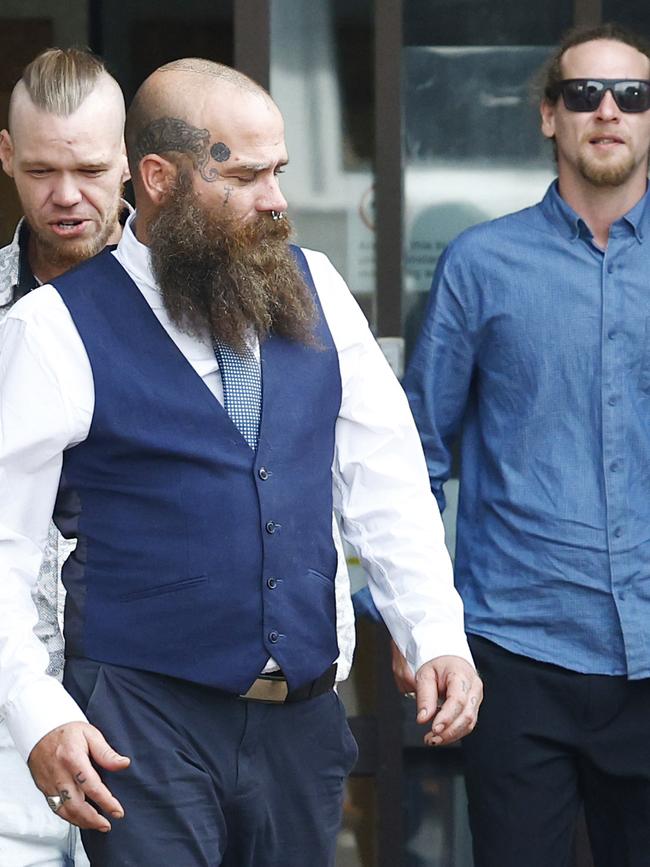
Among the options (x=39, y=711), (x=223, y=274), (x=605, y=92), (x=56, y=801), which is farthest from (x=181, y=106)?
(x=605, y=92)

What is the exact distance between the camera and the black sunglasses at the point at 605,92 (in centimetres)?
374

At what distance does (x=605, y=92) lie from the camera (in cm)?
374

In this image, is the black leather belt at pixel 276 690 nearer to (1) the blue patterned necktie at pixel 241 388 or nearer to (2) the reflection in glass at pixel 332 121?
(1) the blue patterned necktie at pixel 241 388

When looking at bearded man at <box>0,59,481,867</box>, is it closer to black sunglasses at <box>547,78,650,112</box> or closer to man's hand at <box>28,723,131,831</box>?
man's hand at <box>28,723,131,831</box>

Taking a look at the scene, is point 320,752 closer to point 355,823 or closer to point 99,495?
point 99,495

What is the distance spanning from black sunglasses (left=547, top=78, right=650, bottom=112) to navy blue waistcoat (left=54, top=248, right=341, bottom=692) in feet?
4.22

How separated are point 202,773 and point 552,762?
1.16 meters

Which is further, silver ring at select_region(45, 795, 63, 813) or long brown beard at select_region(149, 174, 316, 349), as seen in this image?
long brown beard at select_region(149, 174, 316, 349)

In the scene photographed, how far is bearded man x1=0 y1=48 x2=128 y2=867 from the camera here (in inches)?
127

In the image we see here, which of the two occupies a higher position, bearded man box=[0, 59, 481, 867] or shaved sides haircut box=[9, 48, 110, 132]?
shaved sides haircut box=[9, 48, 110, 132]

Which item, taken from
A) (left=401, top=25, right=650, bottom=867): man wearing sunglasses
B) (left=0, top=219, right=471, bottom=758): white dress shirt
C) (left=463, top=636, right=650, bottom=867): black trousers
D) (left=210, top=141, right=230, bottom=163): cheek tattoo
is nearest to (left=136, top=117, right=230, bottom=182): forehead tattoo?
(left=210, top=141, right=230, bottom=163): cheek tattoo

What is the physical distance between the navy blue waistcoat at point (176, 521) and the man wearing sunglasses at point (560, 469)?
3.07 ft

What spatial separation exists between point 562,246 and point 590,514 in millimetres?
563

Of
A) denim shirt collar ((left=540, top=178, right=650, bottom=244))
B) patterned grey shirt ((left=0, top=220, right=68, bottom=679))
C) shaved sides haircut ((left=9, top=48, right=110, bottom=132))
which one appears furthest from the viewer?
denim shirt collar ((left=540, top=178, right=650, bottom=244))
